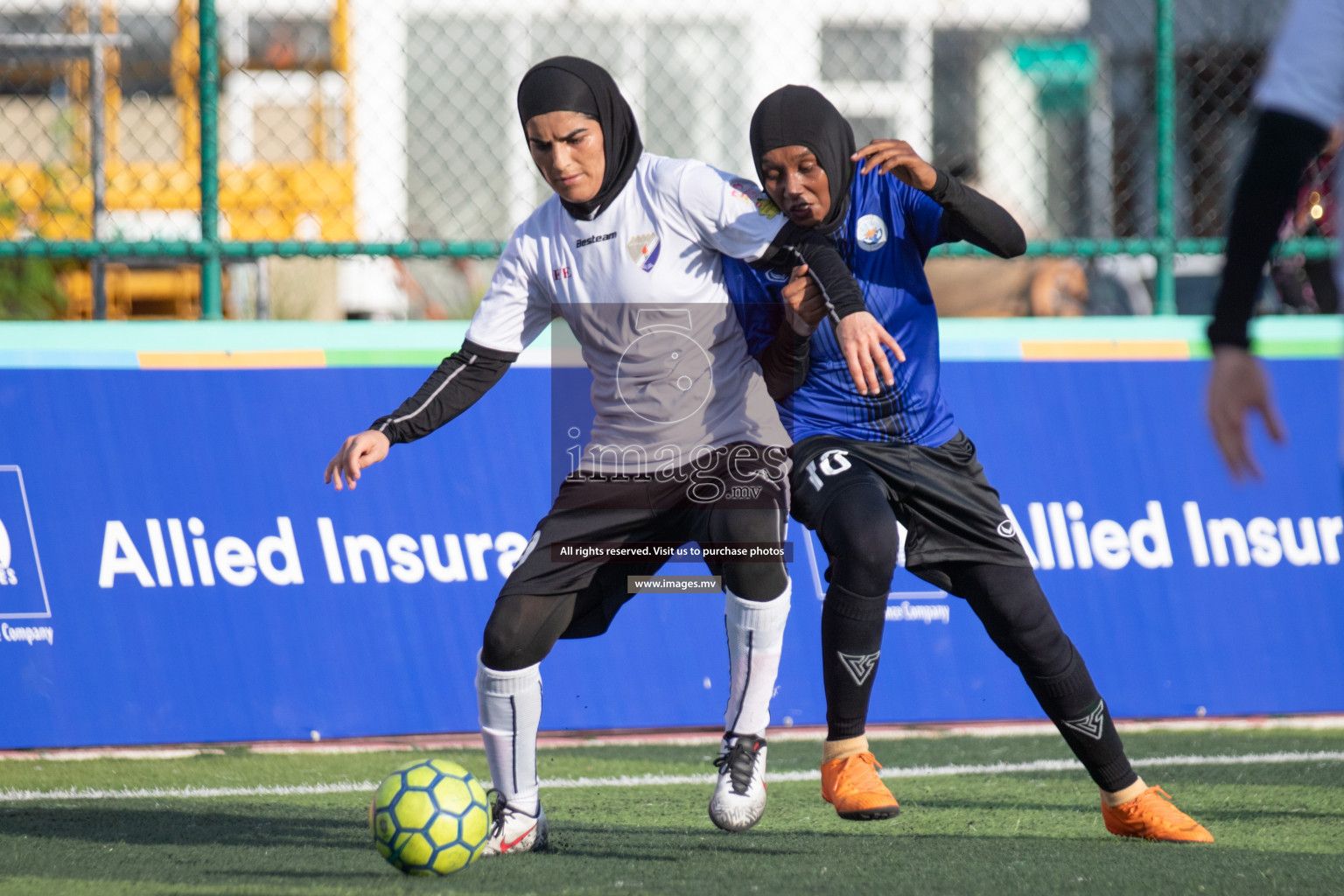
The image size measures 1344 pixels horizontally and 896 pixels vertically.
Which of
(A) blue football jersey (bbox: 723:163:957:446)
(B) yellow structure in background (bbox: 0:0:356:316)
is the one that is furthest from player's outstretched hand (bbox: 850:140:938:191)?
(B) yellow structure in background (bbox: 0:0:356:316)

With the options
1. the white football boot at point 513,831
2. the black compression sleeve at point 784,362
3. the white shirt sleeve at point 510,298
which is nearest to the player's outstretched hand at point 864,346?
the black compression sleeve at point 784,362

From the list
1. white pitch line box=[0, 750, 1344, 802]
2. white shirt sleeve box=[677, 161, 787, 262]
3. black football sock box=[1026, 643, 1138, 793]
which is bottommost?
white pitch line box=[0, 750, 1344, 802]

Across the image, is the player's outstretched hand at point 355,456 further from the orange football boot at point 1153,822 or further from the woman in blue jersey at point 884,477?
the orange football boot at point 1153,822

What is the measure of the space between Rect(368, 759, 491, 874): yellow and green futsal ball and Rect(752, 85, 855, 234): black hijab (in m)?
1.79

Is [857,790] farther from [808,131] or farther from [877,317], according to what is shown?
[808,131]

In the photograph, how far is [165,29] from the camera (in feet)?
41.4

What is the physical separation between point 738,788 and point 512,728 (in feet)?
2.05

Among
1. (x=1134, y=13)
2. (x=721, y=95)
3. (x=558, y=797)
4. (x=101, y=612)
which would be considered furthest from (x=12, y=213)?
(x=1134, y=13)

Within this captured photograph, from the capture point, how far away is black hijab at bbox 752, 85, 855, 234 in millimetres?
4035

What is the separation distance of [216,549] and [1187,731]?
3689 mm

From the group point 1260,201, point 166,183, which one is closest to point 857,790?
point 1260,201

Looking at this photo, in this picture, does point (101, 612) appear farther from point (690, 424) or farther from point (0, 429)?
point (690, 424)

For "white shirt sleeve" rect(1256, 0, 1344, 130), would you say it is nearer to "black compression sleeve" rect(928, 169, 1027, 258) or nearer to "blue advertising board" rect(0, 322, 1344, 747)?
"black compression sleeve" rect(928, 169, 1027, 258)

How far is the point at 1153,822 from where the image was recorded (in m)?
4.04
